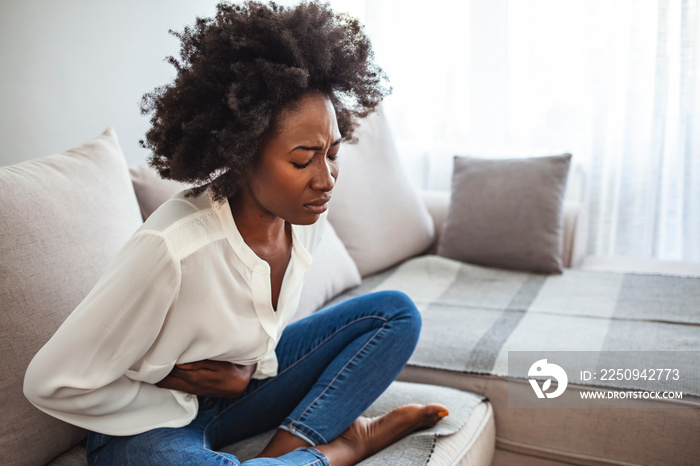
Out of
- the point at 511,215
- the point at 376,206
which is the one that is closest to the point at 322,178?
the point at 376,206

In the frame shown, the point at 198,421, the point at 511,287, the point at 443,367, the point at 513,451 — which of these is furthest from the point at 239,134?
the point at 511,287

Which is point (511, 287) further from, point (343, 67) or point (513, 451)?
point (343, 67)

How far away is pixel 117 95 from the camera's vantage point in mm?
1873

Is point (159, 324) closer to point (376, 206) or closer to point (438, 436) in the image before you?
point (438, 436)

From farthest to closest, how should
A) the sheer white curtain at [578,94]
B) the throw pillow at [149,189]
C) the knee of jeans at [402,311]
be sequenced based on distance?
the sheer white curtain at [578,94]
the throw pillow at [149,189]
the knee of jeans at [402,311]

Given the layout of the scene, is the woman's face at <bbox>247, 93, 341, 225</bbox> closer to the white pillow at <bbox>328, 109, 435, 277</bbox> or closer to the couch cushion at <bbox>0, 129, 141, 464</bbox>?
the couch cushion at <bbox>0, 129, 141, 464</bbox>

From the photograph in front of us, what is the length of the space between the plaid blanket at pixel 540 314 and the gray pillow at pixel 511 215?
5 cm

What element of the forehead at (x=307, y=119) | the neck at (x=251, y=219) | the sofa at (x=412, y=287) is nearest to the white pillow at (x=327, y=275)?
the sofa at (x=412, y=287)

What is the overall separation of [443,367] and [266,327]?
59 centimetres

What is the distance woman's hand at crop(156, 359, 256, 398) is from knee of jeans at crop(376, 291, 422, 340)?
34 cm

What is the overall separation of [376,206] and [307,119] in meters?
1.15

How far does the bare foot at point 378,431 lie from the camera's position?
1226mm

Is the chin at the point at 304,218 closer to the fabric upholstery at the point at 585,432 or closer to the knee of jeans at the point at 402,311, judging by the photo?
the knee of jeans at the point at 402,311

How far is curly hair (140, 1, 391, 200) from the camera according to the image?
3.30 ft
